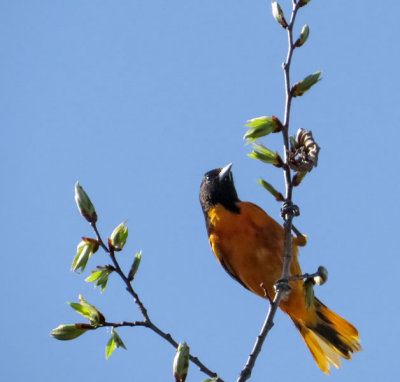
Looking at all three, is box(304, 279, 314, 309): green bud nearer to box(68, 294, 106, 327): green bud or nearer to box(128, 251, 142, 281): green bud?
box(128, 251, 142, 281): green bud

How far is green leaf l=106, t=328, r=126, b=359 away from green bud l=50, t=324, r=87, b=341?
13cm

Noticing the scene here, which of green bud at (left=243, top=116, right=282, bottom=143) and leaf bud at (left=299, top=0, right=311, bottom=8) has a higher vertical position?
leaf bud at (left=299, top=0, right=311, bottom=8)

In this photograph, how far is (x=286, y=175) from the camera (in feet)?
10.6

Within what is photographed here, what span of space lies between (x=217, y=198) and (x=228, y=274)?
787 millimetres

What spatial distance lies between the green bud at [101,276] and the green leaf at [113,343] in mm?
217

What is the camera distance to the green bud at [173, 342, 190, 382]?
2.68 meters

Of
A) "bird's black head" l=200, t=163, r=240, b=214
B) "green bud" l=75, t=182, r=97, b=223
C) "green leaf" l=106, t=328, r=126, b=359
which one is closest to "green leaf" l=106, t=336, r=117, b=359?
"green leaf" l=106, t=328, r=126, b=359

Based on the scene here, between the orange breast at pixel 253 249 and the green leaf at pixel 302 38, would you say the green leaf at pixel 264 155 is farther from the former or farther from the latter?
the orange breast at pixel 253 249

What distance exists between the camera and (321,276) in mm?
3299

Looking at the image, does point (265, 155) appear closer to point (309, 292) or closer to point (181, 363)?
point (309, 292)

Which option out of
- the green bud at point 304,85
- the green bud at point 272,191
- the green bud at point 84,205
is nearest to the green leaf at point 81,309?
the green bud at point 84,205

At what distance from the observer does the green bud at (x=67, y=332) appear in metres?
2.98

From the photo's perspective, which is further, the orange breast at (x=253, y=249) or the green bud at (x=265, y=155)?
the orange breast at (x=253, y=249)

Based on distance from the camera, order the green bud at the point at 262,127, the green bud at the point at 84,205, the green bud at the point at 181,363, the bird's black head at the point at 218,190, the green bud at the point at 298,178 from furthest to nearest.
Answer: the bird's black head at the point at 218,190 → the green bud at the point at 298,178 → the green bud at the point at 262,127 → the green bud at the point at 84,205 → the green bud at the point at 181,363
